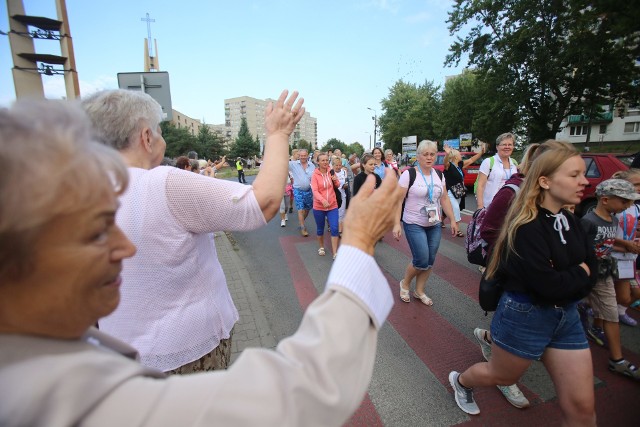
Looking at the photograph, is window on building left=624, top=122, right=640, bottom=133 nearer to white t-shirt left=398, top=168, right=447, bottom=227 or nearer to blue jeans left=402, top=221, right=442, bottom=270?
white t-shirt left=398, top=168, right=447, bottom=227

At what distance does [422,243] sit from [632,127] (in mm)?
56835

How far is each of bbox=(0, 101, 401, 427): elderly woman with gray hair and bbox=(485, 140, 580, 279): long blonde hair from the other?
1713 millimetres

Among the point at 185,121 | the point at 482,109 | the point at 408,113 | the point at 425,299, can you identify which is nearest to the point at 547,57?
the point at 482,109

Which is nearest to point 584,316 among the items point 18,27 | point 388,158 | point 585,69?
point 388,158

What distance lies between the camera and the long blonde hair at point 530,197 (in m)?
2.07

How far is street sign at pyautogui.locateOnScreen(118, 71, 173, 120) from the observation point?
→ 5.08m

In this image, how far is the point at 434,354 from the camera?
3209 millimetres

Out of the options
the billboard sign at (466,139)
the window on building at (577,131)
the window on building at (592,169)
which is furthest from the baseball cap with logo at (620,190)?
the window on building at (577,131)

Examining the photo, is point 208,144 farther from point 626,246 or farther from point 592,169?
point 626,246

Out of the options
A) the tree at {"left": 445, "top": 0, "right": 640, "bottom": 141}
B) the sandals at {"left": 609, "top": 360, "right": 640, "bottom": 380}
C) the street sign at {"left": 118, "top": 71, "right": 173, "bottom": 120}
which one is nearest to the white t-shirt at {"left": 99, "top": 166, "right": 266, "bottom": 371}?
the sandals at {"left": 609, "top": 360, "right": 640, "bottom": 380}

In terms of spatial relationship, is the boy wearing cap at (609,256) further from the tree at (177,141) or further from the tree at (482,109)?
the tree at (177,141)

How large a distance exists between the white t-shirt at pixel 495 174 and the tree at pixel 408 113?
122 feet

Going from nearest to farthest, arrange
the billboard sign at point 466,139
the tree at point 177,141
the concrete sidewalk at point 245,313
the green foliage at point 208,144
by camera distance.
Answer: the concrete sidewalk at point 245,313
the billboard sign at point 466,139
the tree at point 177,141
the green foliage at point 208,144

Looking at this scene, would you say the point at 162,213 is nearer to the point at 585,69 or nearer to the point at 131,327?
the point at 131,327
